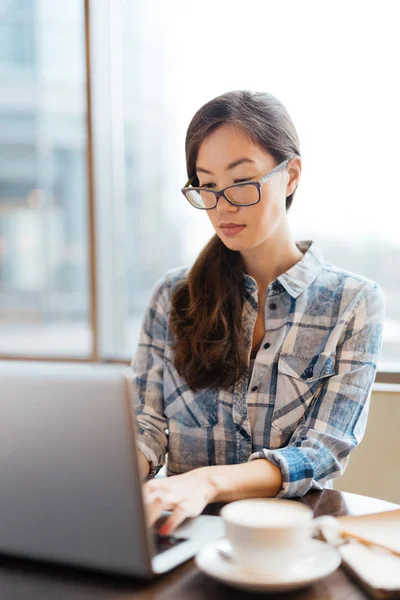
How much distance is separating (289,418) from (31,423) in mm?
811

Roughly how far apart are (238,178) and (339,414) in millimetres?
Result: 538

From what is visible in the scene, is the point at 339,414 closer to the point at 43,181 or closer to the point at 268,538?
the point at 268,538

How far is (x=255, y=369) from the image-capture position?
1.53m

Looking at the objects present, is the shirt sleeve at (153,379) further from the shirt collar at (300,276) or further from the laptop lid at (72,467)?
the laptop lid at (72,467)

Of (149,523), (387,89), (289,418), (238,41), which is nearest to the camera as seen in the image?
(149,523)

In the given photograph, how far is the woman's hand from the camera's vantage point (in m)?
0.93

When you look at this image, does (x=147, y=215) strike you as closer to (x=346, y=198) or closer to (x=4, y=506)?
(x=346, y=198)

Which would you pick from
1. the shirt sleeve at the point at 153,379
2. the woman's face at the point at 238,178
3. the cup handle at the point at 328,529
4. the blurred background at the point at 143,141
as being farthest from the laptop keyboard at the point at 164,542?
the blurred background at the point at 143,141

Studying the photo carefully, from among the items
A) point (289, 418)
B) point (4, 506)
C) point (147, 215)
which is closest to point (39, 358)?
point (147, 215)

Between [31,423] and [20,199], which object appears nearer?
[31,423]

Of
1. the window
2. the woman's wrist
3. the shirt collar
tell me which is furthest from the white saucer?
the window

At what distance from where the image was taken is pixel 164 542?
0.88m

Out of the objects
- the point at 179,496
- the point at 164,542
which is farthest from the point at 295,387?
the point at 164,542

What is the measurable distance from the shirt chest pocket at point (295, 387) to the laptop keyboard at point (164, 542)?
2.05 feet
